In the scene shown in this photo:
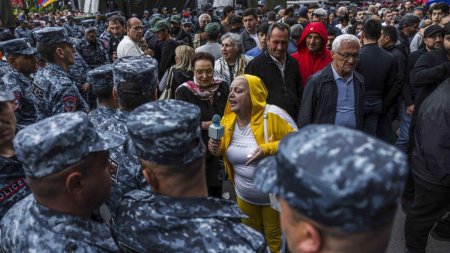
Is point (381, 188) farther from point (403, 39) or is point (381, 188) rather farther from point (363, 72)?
point (403, 39)

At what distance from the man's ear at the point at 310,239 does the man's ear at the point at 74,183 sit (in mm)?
849

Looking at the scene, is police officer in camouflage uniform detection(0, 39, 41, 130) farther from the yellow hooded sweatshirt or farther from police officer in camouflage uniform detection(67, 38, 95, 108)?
the yellow hooded sweatshirt

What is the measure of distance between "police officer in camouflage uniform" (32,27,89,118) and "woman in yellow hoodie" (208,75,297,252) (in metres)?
1.48

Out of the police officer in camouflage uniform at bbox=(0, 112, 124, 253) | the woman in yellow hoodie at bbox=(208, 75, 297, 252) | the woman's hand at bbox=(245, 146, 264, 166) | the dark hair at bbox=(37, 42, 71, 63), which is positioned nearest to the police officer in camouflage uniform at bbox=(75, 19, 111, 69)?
the dark hair at bbox=(37, 42, 71, 63)

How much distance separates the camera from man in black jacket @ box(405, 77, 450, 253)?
301 cm

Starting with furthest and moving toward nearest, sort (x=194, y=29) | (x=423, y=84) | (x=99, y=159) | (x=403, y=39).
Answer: (x=194, y=29)
(x=403, y=39)
(x=423, y=84)
(x=99, y=159)

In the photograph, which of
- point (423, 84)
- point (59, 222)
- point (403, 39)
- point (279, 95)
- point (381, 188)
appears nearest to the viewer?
point (381, 188)

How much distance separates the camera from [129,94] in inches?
89.4

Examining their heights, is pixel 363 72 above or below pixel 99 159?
below

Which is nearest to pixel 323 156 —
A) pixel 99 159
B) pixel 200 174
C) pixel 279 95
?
pixel 200 174

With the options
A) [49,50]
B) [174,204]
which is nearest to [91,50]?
[49,50]

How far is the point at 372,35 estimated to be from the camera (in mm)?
4418

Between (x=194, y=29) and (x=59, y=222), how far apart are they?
1193cm

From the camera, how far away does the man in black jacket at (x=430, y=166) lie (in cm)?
301
